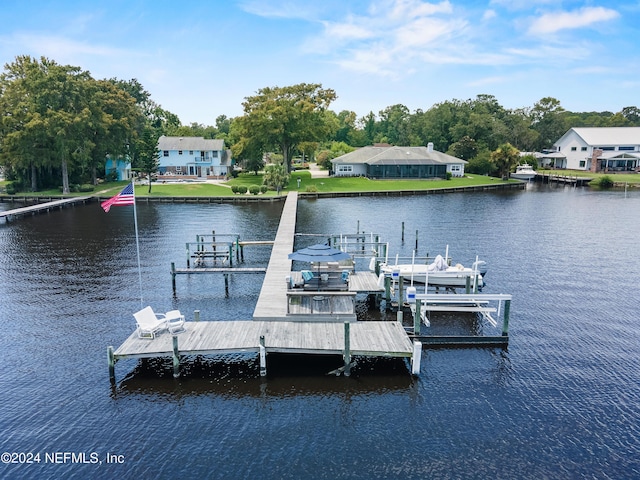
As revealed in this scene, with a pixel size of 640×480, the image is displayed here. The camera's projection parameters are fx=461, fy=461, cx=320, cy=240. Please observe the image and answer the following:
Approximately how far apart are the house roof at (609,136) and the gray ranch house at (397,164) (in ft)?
118

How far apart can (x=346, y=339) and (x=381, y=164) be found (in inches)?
2967

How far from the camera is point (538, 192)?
82188 millimetres

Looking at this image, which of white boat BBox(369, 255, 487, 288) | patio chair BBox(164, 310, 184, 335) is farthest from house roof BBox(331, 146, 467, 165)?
patio chair BBox(164, 310, 184, 335)

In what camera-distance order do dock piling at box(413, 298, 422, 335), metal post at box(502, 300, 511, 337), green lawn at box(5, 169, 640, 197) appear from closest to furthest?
dock piling at box(413, 298, 422, 335)
metal post at box(502, 300, 511, 337)
green lawn at box(5, 169, 640, 197)

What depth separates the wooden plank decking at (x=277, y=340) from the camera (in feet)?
60.7

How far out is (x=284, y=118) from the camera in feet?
273

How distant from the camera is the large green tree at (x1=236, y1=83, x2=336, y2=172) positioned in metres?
84.0

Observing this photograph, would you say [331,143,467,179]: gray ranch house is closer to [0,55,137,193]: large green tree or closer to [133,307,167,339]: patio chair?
[0,55,137,193]: large green tree

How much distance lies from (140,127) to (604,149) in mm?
103704

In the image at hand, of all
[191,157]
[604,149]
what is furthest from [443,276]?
[604,149]

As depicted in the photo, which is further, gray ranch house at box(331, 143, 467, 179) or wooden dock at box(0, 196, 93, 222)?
gray ranch house at box(331, 143, 467, 179)

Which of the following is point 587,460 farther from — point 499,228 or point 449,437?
point 499,228

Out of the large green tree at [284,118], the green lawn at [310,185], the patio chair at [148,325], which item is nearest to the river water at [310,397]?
the patio chair at [148,325]

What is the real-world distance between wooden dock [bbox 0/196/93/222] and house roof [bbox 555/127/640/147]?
107176 mm
